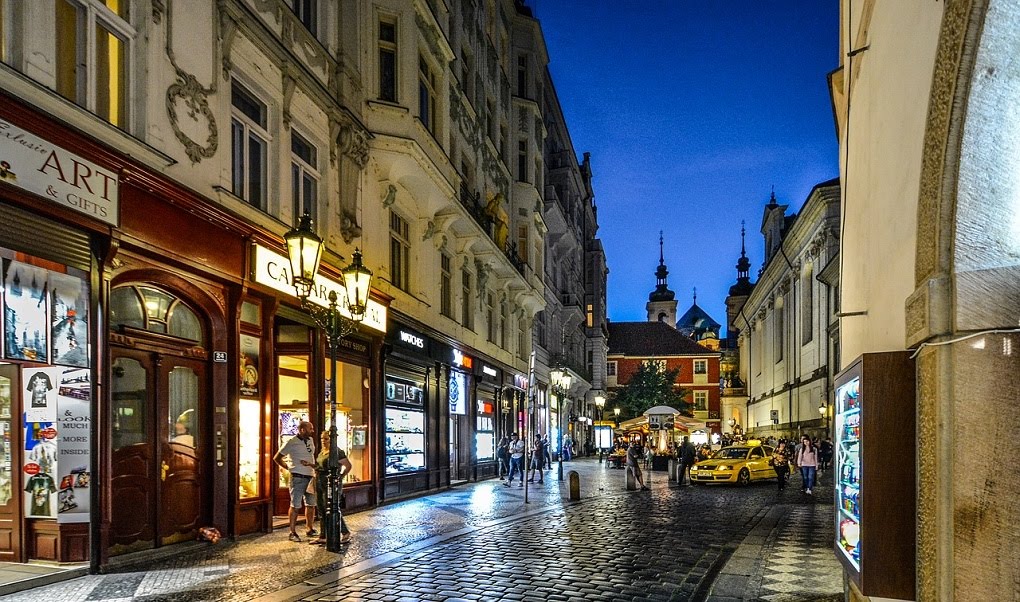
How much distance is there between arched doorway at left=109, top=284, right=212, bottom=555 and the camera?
34.4ft

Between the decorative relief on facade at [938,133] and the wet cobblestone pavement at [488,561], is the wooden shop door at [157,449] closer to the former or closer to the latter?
the wet cobblestone pavement at [488,561]

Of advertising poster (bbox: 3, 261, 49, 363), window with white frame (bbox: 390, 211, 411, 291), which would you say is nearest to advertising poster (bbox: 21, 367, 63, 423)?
advertising poster (bbox: 3, 261, 49, 363)

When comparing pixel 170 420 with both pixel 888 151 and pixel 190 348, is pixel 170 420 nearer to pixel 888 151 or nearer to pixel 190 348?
pixel 190 348

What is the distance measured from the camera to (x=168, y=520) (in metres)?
11.3

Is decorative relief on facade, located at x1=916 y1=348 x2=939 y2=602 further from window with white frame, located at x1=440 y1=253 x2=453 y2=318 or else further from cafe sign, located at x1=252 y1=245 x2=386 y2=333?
A: window with white frame, located at x1=440 y1=253 x2=453 y2=318

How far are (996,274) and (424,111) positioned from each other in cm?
1850

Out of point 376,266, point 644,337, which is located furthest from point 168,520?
point 644,337

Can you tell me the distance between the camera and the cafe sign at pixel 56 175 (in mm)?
8258

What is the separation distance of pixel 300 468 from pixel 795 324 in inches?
1695

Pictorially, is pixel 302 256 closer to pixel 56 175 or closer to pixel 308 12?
pixel 56 175

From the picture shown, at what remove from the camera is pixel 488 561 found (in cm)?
1083

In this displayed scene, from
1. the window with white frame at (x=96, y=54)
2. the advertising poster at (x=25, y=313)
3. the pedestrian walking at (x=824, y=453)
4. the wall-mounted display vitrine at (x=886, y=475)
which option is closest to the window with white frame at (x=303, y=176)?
the window with white frame at (x=96, y=54)

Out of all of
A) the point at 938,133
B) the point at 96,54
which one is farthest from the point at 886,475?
the point at 96,54

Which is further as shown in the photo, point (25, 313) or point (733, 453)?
point (733, 453)
